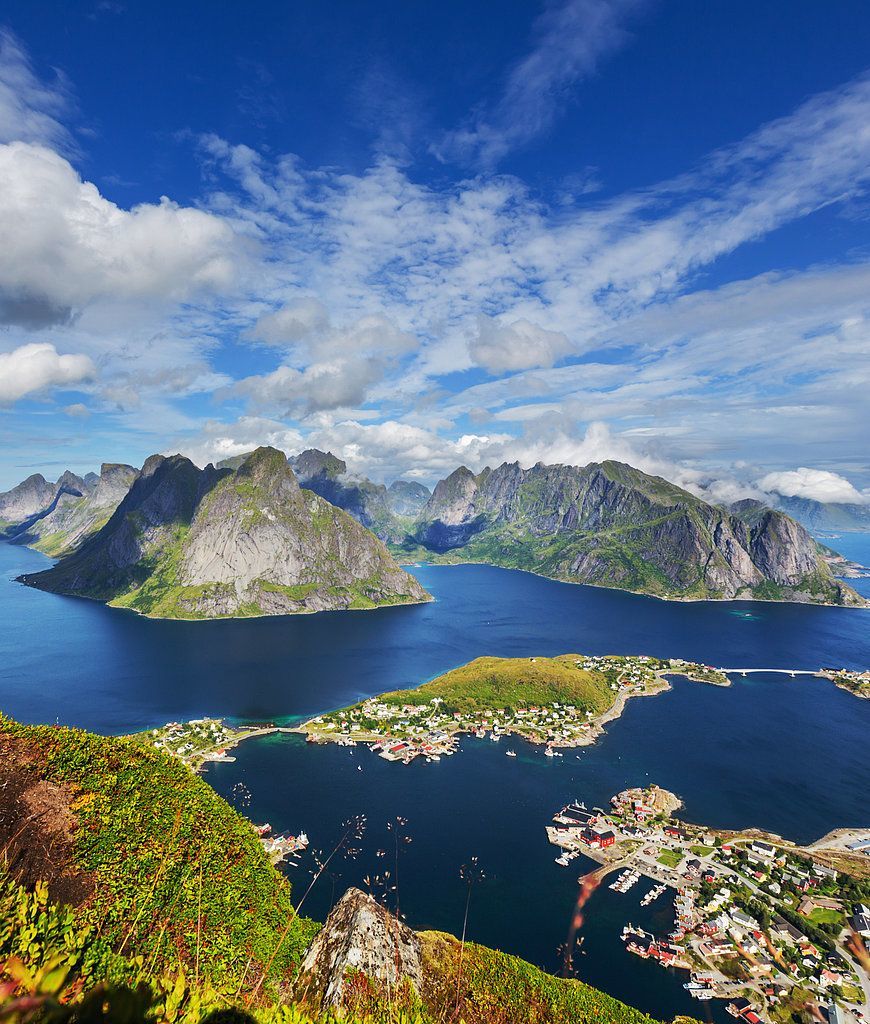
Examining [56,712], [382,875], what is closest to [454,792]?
[382,875]

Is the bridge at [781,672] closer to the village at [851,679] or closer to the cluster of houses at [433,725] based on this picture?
the village at [851,679]

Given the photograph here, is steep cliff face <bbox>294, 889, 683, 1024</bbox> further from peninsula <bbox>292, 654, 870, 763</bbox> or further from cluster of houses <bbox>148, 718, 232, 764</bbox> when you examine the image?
cluster of houses <bbox>148, 718, 232, 764</bbox>

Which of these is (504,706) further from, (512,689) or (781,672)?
(781,672)

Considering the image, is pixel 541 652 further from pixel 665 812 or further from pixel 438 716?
pixel 665 812

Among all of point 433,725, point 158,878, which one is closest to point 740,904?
point 433,725

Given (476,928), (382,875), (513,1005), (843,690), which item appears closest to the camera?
(513,1005)

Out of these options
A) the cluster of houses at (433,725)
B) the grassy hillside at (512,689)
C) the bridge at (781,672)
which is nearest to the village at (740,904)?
the cluster of houses at (433,725)

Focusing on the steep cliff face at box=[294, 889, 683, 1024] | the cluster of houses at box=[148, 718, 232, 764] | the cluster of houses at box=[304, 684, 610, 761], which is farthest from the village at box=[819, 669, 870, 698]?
the cluster of houses at box=[148, 718, 232, 764]
